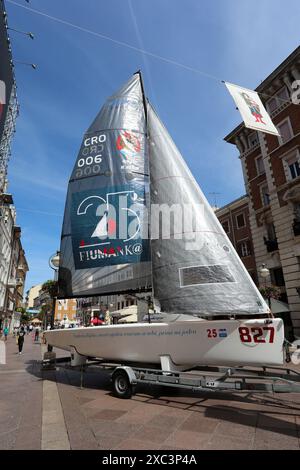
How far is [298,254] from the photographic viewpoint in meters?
18.8

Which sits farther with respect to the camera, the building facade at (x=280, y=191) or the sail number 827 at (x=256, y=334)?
the building facade at (x=280, y=191)

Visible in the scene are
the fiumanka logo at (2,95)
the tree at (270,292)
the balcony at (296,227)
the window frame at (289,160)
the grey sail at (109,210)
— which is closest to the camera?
the grey sail at (109,210)

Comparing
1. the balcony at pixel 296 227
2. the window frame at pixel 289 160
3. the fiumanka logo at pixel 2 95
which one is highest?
the fiumanka logo at pixel 2 95

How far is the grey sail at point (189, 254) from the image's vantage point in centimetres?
565

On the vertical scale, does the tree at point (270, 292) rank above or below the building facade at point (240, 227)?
below

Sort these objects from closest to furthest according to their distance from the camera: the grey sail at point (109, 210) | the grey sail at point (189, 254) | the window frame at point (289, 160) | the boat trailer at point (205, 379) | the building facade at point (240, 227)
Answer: the boat trailer at point (205, 379) → the grey sail at point (189, 254) → the grey sail at point (109, 210) → the window frame at point (289, 160) → the building facade at point (240, 227)

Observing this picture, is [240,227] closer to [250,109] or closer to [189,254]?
[250,109]

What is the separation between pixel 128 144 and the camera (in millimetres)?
9164

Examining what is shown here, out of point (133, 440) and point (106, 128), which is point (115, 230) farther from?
point (133, 440)

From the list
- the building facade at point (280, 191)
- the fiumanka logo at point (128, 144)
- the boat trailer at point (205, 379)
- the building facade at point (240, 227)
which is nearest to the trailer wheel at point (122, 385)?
the boat trailer at point (205, 379)

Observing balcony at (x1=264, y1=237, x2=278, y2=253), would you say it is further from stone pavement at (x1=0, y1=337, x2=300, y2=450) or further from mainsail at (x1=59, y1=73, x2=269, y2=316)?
stone pavement at (x1=0, y1=337, x2=300, y2=450)

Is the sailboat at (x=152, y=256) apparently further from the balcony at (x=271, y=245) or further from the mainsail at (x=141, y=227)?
the balcony at (x=271, y=245)

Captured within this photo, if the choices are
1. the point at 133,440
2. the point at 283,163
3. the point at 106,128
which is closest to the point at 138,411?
the point at 133,440

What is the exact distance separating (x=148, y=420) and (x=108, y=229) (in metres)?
5.16
